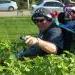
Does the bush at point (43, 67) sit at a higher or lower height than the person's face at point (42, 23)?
higher

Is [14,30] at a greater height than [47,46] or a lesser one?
lesser

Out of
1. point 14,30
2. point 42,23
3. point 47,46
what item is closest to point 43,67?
point 47,46

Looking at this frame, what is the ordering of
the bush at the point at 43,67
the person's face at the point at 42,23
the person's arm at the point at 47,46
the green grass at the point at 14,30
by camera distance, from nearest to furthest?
the bush at the point at 43,67
the person's arm at the point at 47,46
the person's face at the point at 42,23
the green grass at the point at 14,30

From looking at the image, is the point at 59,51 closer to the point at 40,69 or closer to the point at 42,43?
the point at 42,43

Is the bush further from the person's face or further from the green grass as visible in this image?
the green grass

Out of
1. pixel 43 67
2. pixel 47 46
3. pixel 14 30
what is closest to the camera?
pixel 43 67

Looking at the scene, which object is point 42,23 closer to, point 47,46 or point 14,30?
point 47,46

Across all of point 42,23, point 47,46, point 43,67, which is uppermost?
point 43,67

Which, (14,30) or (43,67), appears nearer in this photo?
(43,67)

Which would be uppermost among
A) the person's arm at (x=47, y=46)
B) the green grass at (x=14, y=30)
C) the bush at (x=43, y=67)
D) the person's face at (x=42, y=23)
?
the bush at (x=43, y=67)

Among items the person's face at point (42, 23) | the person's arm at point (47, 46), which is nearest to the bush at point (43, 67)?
the person's arm at point (47, 46)

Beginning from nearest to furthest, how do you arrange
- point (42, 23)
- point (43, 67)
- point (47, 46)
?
point (43, 67) → point (47, 46) → point (42, 23)

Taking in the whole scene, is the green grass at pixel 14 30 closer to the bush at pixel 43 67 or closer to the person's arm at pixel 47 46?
the person's arm at pixel 47 46

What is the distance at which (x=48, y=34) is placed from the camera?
5.80 metres
